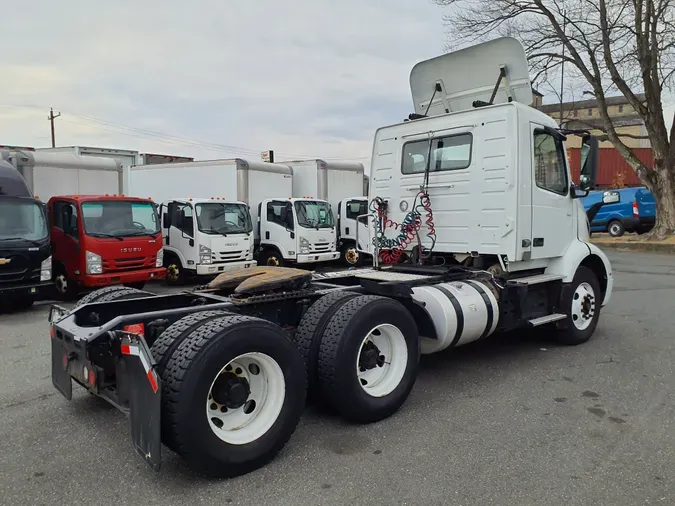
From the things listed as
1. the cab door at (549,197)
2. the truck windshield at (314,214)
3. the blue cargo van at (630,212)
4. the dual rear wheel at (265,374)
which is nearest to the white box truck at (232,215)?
the truck windshield at (314,214)

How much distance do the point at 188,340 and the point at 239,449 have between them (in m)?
0.76

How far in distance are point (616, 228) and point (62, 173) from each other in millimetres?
20587

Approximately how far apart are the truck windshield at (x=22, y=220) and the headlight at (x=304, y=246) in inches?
241

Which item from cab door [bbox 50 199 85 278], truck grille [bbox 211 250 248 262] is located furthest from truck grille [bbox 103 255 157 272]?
truck grille [bbox 211 250 248 262]

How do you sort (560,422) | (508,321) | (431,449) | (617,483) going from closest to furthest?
(617,483)
(431,449)
(560,422)
(508,321)

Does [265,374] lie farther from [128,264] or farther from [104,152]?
[104,152]

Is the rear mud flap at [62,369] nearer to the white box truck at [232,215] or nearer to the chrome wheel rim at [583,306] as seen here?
the chrome wheel rim at [583,306]

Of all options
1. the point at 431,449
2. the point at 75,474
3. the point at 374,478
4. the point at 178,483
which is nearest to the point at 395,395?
the point at 431,449

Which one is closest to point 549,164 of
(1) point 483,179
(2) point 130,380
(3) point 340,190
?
(1) point 483,179

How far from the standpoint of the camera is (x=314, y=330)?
14.1ft

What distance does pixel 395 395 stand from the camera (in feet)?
14.8

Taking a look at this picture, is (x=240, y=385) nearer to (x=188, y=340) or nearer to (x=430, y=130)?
(x=188, y=340)

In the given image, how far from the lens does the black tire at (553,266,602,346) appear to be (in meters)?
6.58

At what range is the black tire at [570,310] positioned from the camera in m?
6.58
